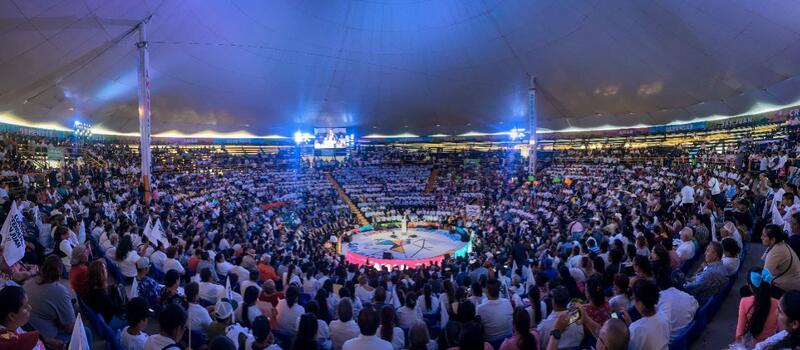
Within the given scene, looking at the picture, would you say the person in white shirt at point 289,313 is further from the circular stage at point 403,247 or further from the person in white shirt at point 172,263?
the circular stage at point 403,247

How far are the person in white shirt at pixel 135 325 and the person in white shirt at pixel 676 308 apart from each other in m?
4.43

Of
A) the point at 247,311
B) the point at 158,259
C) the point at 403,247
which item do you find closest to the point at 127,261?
the point at 158,259

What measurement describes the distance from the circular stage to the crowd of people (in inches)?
39.2

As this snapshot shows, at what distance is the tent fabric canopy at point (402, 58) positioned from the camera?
15234 mm

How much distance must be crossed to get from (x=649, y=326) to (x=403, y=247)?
16549 millimetres

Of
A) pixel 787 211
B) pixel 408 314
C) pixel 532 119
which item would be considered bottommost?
pixel 408 314

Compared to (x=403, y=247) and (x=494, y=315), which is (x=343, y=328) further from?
(x=403, y=247)

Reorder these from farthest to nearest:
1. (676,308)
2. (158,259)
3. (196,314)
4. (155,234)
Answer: (155,234) → (158,259) → (196,314) → (676,308)

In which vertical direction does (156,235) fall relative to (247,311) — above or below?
above

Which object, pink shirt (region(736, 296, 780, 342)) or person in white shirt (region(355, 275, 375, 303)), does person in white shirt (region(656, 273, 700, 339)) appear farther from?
person in white shirt (region(355, 275, 375, 303))

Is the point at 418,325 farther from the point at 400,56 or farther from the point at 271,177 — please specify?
the point at 271,177

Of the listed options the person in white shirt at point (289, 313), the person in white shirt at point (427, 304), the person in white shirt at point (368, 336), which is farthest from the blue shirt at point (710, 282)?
the person in white shirt at point (289, 313)

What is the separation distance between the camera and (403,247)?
63.9ft

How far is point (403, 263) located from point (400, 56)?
37.8ft
